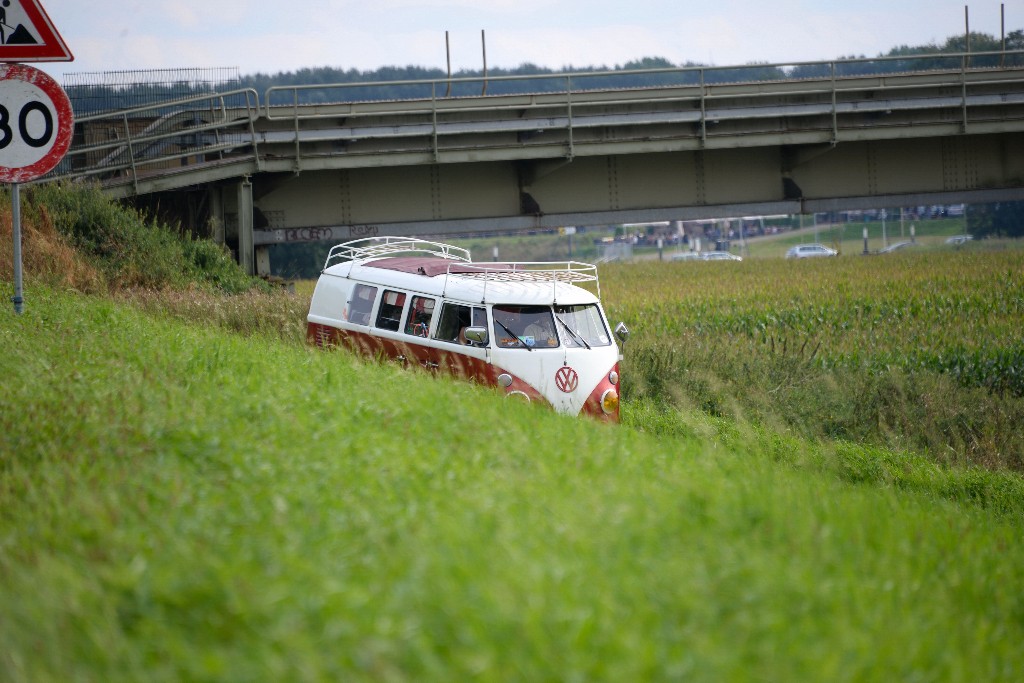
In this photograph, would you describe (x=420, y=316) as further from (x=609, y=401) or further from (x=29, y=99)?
(x=29, y=99)

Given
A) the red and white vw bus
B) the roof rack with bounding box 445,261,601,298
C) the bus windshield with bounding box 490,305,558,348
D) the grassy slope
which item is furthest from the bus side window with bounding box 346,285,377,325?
the grassy slope

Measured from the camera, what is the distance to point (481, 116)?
22.4 m

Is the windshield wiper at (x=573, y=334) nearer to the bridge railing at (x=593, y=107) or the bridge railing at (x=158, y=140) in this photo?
the bridge railing at (x=593, y=107)

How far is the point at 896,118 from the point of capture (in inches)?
942

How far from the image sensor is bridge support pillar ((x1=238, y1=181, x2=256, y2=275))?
21.8 metres

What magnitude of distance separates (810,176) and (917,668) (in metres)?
20.9

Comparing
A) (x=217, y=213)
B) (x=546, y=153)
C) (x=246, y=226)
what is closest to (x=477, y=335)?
(x=546, y=153)

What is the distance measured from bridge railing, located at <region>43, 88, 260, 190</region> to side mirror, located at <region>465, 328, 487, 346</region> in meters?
10.4

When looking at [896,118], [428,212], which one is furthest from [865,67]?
[428,212]

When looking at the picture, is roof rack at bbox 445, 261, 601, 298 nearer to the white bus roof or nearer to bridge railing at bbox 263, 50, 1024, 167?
the white bus roof

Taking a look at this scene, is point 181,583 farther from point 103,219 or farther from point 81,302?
point 103,219

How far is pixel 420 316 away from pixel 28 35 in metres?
5.60

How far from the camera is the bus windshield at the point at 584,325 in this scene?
1317 cm

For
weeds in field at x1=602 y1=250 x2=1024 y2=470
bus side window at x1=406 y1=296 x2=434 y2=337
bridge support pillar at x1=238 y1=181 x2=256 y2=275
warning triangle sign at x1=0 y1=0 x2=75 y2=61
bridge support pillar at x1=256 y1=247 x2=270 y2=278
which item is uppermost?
warning triangle sign at x1=0 y1=0 x2=75 y2=61
